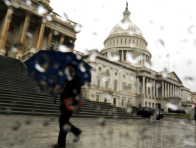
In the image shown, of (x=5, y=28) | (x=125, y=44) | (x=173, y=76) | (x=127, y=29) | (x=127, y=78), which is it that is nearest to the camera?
(x=5, y=28)

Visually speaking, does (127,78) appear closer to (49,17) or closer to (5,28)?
(49,17)

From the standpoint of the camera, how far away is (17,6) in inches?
878

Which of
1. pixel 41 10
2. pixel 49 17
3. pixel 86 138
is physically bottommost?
pixel 86 138

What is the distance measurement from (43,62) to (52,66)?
402 millimetres

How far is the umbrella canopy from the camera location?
5566 mm

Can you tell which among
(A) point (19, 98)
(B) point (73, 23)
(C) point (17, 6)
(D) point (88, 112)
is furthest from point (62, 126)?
(B) point (73, 23)

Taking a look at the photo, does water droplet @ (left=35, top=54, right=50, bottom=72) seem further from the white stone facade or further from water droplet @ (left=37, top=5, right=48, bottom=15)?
the white stone facade

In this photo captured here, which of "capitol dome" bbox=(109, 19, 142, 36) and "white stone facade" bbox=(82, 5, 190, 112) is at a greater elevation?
"capitol dome" bbox=(109, 19, 142, 36)

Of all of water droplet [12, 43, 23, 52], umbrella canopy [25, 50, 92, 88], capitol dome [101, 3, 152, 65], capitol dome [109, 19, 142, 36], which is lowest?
umbrella canopy [25, 50, 92, 88]

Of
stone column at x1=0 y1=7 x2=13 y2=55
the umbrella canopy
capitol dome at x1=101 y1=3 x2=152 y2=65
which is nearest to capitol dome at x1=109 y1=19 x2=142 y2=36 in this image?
capitol dome at x1=101 y1=3 x2=152 y2=65

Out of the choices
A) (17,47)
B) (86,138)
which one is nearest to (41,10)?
(17,47)

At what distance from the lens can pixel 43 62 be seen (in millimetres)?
Answer: 5809

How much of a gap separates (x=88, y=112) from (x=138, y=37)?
6654 centimetres

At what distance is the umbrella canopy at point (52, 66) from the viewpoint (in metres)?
5.57
